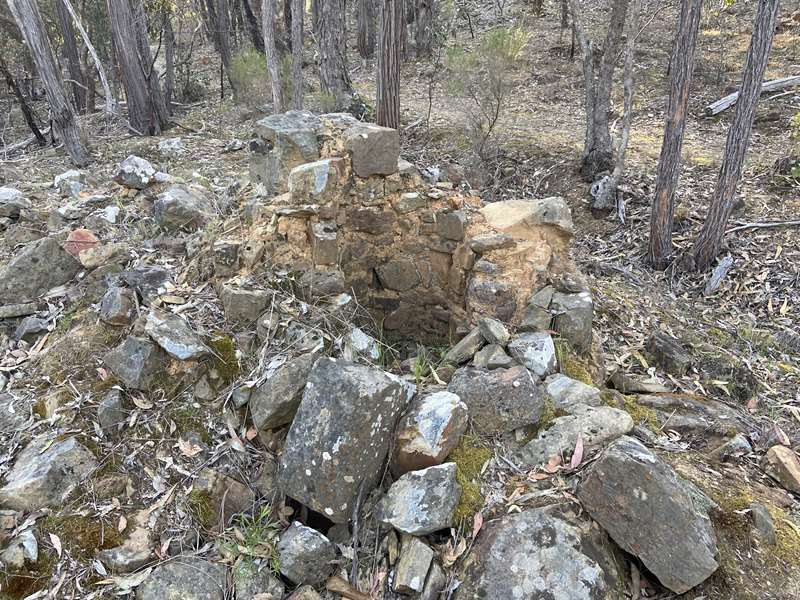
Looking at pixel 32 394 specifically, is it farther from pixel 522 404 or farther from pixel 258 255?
pixel 522 404

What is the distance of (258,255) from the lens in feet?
A: 11.9

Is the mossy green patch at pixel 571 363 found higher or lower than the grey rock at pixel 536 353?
lower

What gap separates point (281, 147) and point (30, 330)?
2183 millimetres

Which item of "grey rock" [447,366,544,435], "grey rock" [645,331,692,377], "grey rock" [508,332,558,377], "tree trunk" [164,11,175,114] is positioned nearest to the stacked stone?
"grey rock" [508,332,558,377]

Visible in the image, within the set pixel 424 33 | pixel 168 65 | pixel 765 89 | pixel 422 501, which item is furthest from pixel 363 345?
pixel 424 33

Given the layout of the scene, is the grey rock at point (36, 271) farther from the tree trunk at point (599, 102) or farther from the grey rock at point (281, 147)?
the tree trunk at point (599, 102)

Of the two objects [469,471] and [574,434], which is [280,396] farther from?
[574,434]

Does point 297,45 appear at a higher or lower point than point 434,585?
higher

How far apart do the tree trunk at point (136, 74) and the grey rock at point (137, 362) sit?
21.3 ft

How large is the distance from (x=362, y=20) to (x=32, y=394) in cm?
1519

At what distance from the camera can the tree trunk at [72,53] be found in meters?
9.64

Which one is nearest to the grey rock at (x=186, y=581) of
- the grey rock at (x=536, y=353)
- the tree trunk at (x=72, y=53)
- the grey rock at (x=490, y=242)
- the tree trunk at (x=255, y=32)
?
the grey rock at (x=536, y=353)

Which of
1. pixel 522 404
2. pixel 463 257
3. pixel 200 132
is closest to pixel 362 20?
pixel 200 132

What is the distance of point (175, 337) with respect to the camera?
3.06 m
